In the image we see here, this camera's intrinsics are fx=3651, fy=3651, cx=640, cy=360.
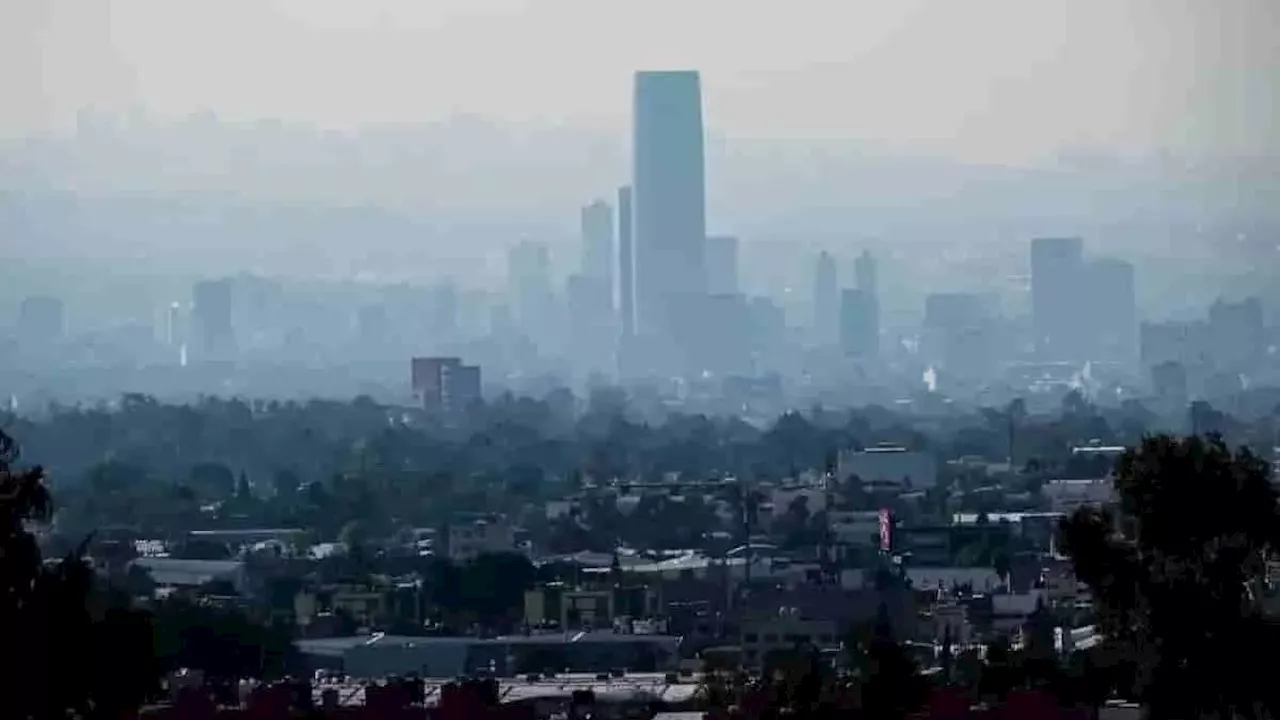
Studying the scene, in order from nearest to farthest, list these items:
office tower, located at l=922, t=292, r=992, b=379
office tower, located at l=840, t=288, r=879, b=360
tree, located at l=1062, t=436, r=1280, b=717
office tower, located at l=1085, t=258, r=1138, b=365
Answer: tree, located at l=1062, t=436, r=1280, b=717
office tower, located at l=1085, t=258, r=1138, b=365
office tower, located at l=922, t=292, r=992, b=379
office tower, located at l=840, t=288, r=879, b=360

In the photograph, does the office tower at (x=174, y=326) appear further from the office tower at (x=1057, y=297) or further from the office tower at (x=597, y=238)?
the office tower at (x=1057, y=297)

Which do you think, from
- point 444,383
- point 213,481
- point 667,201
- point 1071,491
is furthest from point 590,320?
point 1071,491

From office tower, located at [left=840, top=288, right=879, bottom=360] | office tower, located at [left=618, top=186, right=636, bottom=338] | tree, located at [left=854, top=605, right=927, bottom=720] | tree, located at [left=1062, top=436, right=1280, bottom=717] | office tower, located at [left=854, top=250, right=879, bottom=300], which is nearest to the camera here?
tree, located at [left=854, top=605, right=927, bottom=720]

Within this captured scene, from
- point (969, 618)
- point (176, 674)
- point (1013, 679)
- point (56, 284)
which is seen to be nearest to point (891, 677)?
point (1013, 679)

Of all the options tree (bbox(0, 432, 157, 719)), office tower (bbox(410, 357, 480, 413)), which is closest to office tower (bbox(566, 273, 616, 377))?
office tower (bbox(410, 357, 480, 413))

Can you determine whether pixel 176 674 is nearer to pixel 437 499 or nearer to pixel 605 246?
pixel 437 499

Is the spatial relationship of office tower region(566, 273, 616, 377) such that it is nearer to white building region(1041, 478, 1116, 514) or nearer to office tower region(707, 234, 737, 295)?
office tower region(707, 234, 737, 295)
